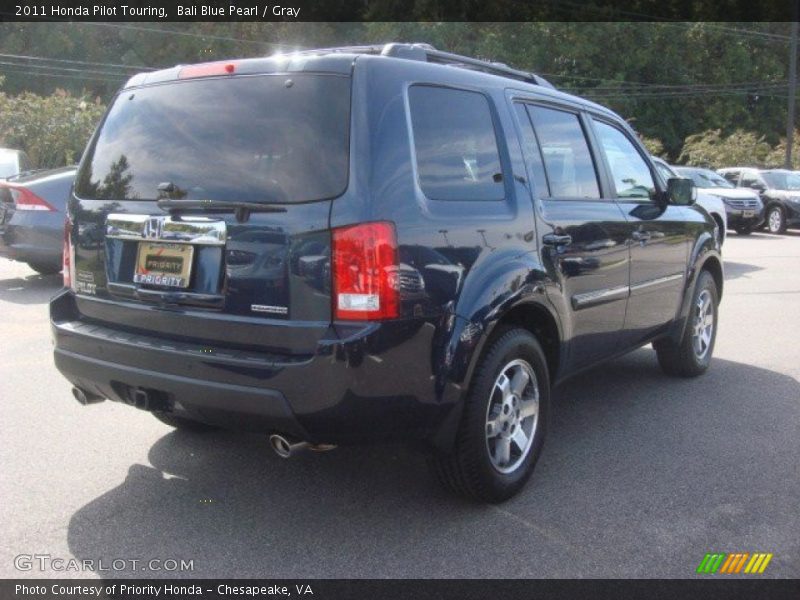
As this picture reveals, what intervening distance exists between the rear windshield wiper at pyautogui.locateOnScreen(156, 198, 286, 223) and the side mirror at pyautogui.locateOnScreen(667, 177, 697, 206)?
3.30m

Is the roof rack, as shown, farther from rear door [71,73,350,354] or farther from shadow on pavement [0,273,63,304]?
shadow on pavement [0,273,63,304]

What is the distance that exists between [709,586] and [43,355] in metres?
5.31

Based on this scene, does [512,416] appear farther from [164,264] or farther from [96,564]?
[96,564]

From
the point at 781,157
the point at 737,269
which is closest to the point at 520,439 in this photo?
the point at 737,269

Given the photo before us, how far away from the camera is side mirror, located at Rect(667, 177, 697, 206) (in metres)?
5.60

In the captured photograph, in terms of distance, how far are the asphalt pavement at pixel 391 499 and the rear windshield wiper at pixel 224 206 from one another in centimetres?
131

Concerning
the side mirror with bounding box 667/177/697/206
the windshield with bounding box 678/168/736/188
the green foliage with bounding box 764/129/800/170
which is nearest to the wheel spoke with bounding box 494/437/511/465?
the side mirror with bounding box 667/177/697/206

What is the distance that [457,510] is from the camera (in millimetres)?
3854

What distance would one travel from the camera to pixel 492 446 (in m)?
3.91

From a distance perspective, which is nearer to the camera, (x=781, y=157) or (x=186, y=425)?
(x=186, y=425)

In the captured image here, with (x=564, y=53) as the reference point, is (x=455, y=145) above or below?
below

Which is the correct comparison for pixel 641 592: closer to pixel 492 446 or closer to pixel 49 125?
pixel 492 446

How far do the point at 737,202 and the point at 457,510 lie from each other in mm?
18686

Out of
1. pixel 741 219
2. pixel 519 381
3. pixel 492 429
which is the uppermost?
pixel 519 381
